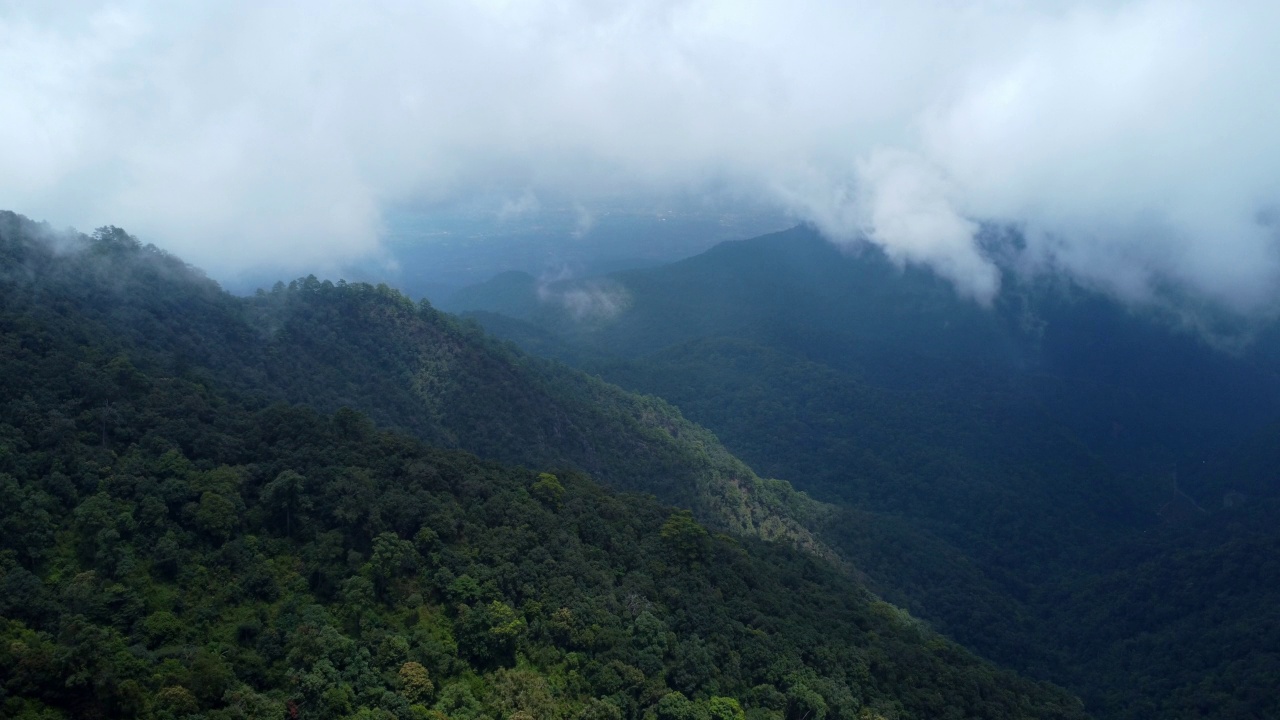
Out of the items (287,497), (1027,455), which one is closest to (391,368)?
(287,497)

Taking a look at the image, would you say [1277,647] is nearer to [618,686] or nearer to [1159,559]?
[1159,559]

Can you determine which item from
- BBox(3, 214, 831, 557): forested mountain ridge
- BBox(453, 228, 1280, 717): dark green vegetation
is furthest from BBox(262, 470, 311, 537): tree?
BBox(453, 228, 1280, 717): dark green vegetation

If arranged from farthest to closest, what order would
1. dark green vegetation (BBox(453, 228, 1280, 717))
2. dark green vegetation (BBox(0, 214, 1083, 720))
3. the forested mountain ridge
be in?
dark green vegetation (BBox(453, 228, 1280, 717)), the forested mountain ridge, dark green vegetation (BBox(0, 214, 1083, 720))

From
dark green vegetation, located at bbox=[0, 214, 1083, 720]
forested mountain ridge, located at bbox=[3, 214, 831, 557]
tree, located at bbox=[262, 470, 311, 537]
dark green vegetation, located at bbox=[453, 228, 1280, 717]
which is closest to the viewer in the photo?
dark green vegetation, located at bbox=[0, 214, 1083, 720]

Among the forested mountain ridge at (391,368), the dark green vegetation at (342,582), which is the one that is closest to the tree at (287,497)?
A: the dark green vegetation at (342,582)

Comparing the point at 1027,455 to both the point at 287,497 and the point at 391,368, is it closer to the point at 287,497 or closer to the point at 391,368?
the point at 391,368

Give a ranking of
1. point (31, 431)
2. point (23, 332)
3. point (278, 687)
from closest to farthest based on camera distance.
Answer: point (278, 687)
point (31, 431)
point (23, 332)

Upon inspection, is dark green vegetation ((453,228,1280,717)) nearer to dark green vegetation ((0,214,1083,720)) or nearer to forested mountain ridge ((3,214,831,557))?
forested mountain ridge ((3,214,831,557))

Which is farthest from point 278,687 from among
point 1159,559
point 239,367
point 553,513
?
point 1159,559
